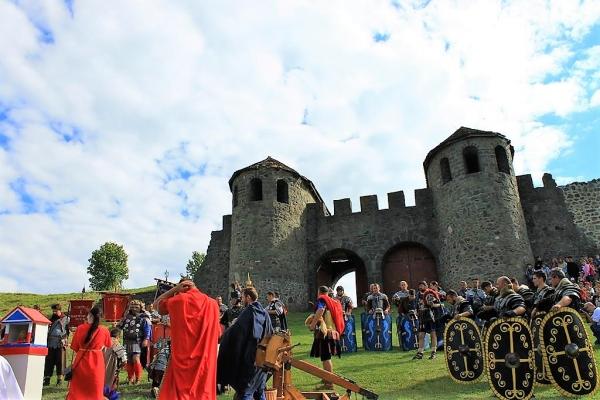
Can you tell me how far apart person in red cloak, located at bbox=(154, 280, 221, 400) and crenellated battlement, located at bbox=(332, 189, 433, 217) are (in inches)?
792

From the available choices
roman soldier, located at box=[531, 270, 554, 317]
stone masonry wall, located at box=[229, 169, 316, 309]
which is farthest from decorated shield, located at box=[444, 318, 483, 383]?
stone masonry wall, located at box=[229, 169, 316, 309]

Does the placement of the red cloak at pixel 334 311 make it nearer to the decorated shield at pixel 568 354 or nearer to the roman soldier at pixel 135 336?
the decorated shield at pixel 568 354

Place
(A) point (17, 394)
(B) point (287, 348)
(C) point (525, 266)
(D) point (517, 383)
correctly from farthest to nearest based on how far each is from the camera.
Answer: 1. (C) point (525, 266)
2. (D) point (517, 383)
3. (B) point (287, 348)
4. (A) point (17, 394)

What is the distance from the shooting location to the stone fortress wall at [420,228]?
20.8m

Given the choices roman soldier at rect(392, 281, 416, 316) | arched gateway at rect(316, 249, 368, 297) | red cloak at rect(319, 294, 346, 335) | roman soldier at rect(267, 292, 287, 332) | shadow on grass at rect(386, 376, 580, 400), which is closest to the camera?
shadow on grass at rect(386, 376, 580, 400)

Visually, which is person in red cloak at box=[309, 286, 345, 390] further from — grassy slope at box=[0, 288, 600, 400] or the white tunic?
the white tunic

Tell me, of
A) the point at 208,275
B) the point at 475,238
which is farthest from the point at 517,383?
the point at 208,275

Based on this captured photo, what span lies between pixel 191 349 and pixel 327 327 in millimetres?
3631

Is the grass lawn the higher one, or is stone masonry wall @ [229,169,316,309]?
stone masonry wall @ [229,169,316,309]

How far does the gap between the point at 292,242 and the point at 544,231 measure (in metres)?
11.8

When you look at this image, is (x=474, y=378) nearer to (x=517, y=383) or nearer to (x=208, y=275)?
(x=517, y=383)

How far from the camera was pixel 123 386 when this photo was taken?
29.9 feet

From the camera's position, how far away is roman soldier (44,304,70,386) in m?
9.99

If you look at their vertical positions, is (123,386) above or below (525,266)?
below
